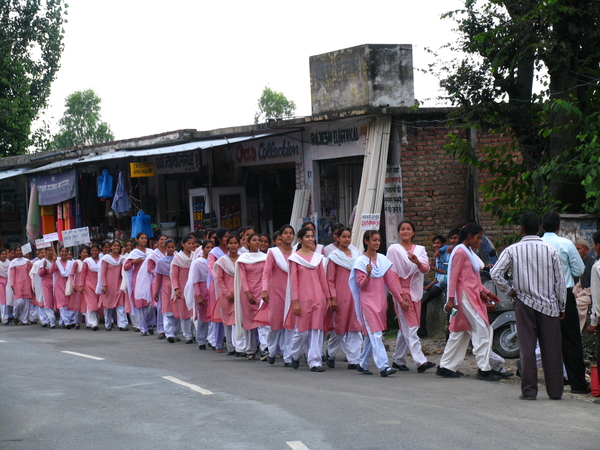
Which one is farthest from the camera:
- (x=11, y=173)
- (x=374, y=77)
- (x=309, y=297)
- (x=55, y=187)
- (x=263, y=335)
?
(x=11, y=173)

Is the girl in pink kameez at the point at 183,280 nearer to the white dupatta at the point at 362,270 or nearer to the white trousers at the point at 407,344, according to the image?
the white dupatta at the point at 362,270

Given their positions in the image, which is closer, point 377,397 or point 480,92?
point 377,397

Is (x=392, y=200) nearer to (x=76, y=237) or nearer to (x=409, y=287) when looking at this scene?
(x=409, y=287)

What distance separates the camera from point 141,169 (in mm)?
20125

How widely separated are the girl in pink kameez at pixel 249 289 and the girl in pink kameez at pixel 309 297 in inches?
42.9

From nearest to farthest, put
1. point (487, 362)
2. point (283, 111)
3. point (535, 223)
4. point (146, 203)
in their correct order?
1. point (535, 223)
2. point (487, 362)
3. point (146, 203)
4. point (283, 111)

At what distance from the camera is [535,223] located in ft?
27.6

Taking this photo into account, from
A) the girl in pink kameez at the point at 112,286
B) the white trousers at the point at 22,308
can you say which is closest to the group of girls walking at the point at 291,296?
the girl in pink kameez at the point at 112,286

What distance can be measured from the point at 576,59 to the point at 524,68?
830 mm

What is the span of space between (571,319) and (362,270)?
2.59m

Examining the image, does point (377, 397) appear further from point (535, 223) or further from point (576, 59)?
point (576, 59)

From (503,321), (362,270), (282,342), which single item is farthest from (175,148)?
(503,321)

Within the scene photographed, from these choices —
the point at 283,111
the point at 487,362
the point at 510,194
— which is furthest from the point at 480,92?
the point at 283,111

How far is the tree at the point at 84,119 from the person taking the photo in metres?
71.2
